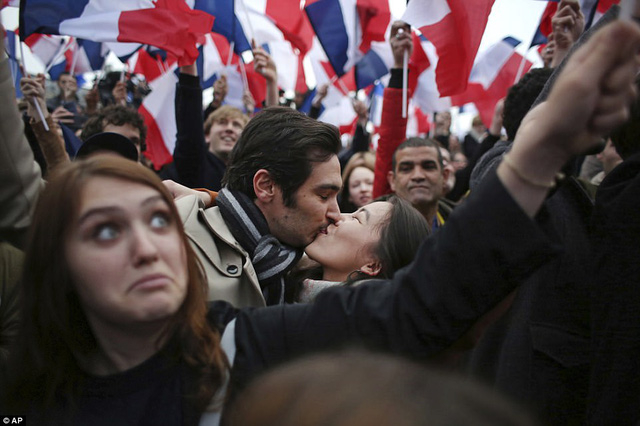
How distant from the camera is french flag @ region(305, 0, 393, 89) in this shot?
4.80 m

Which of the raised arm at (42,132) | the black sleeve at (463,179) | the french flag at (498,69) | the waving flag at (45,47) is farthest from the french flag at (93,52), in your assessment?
the black sleeve at (463,179)

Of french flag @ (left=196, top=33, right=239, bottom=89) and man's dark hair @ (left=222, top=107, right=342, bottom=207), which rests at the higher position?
man's dark hair @ (left=222, top=107, right=342, bottom=207)

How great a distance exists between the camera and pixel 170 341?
130 centimetres

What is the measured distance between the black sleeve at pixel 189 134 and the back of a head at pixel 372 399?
2.81 m

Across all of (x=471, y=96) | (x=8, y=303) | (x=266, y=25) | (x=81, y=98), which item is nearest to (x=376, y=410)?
(x=8, y=303)

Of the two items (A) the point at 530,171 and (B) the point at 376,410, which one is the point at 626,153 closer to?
(A) the point at 530,171

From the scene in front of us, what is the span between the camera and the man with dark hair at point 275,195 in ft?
6.47

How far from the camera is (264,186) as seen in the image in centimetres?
223

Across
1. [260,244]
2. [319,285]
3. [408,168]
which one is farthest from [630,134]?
[408,168]

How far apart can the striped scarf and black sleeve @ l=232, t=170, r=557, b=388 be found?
0.59 m

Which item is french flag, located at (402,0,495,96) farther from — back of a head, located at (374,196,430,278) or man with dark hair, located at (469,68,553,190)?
back of a head, located at (374,196,430,278)

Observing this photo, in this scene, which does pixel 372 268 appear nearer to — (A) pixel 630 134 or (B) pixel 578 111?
(A) pixel 630 134

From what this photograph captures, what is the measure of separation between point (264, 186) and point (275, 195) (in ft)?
0.19

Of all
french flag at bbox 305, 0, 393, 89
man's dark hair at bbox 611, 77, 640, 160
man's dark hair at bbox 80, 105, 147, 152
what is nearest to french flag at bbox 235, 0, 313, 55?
french flag at bbox 305, 0, 393, 89
